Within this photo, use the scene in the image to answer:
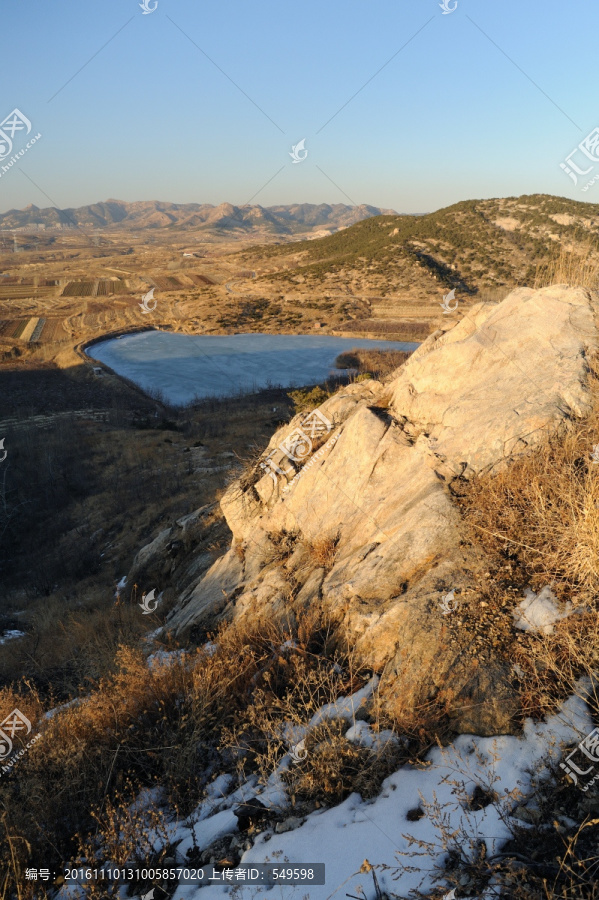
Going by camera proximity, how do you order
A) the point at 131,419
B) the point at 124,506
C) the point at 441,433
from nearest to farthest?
the point at 441,433 < the point at 124,506 < the point at 131,419

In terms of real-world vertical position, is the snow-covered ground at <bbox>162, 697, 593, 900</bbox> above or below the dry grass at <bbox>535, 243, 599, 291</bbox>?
below

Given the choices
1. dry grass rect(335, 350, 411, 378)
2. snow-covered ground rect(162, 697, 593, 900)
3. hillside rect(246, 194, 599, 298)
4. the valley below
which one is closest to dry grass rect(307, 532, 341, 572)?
the valley below

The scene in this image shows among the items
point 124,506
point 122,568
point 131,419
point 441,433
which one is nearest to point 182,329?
point 131,419

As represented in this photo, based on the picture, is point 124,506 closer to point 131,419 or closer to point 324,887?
point 131,419

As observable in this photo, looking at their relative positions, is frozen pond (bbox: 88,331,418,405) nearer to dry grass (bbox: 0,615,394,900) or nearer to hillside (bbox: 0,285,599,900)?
hillside (bbox: 0,285,599,900)

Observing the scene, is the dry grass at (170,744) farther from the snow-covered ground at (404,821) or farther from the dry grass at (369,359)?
the dry grass at (369,359)

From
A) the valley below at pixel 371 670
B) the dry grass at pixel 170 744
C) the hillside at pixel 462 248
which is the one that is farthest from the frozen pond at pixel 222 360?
the dry grass at pixel 170 744
